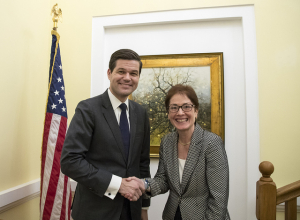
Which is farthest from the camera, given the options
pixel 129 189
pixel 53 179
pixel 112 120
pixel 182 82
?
pixel 182 82

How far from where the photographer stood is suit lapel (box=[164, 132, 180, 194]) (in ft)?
4.76

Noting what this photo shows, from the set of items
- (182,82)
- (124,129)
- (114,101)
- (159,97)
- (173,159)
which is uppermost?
(182,82)

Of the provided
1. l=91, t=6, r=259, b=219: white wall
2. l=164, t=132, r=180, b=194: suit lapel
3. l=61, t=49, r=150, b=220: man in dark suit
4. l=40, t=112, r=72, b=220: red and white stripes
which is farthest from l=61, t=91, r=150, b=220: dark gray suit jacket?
l=91, t=6, r=259, b=219: white wall

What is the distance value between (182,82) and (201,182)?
48.9 inches

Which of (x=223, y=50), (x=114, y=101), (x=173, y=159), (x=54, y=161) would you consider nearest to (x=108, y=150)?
(x=114, y=101)

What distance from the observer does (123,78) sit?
1491 millimetres

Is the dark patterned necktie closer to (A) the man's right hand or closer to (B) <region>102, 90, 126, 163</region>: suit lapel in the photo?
(B) <region>102, 90, 126, 163</region>: suit lapel

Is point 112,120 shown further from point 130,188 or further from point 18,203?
point 18,203

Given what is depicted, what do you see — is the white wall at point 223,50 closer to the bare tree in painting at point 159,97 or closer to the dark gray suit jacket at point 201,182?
the bare tree in painting at point 159,97

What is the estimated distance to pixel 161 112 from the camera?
243cm

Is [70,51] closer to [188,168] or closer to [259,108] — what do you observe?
[188,168]

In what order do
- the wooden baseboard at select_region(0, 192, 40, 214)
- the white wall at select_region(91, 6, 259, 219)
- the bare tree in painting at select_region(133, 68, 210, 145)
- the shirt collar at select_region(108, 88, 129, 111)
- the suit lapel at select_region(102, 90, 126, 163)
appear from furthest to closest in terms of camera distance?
the bare tree in painting at select_region(133, 68, 210, 145) → the white wall at select_region(91, 6, 259, 219) → the wooden baseboard at select_region(0, 192, 40, 214) → the shirt collar at select_region(108, 88, 129, 111) → the suit lapel at select_region(102, 90, 126, 163)

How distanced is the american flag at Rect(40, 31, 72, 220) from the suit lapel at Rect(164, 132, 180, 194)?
42.6 inches

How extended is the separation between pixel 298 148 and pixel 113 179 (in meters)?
1.93
